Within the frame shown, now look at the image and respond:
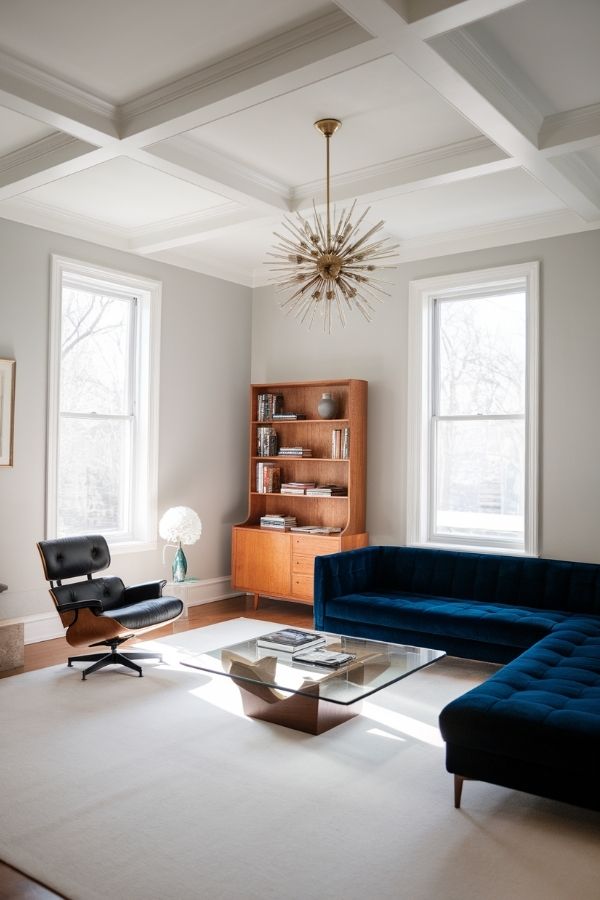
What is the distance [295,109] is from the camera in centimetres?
381

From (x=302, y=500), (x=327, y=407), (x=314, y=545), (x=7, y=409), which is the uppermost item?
(x=327, y=407)

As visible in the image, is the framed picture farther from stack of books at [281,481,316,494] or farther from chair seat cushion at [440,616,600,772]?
chair seat cushion at [440,616,600,772]

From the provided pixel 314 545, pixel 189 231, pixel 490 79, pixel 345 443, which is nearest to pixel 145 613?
pixel 314 545

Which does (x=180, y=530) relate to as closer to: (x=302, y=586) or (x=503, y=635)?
(x=302, y=586)

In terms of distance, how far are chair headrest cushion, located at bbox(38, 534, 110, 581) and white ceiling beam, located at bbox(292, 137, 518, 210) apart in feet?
8.96

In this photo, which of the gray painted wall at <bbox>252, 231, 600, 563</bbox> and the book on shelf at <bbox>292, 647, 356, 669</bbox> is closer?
the book on shelf at <bbox>292, 647, 356, 669</bbox>

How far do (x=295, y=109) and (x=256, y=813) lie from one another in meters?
3.29

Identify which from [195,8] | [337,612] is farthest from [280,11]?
[337,612]

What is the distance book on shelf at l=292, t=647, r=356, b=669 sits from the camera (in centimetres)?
368

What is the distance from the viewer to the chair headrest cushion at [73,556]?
15.5ft

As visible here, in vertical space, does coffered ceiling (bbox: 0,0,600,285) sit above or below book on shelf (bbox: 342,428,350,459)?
above

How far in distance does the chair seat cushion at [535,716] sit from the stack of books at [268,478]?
3641mm

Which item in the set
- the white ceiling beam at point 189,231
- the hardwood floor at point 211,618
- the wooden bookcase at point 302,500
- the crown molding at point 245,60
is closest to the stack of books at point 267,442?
the wooden bookcase at point 302,500

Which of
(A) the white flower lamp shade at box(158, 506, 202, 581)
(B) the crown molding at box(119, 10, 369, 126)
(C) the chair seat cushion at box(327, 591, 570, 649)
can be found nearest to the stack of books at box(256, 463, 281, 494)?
(A) the white flower lamp shade at box(158, 506, 202, 581)
